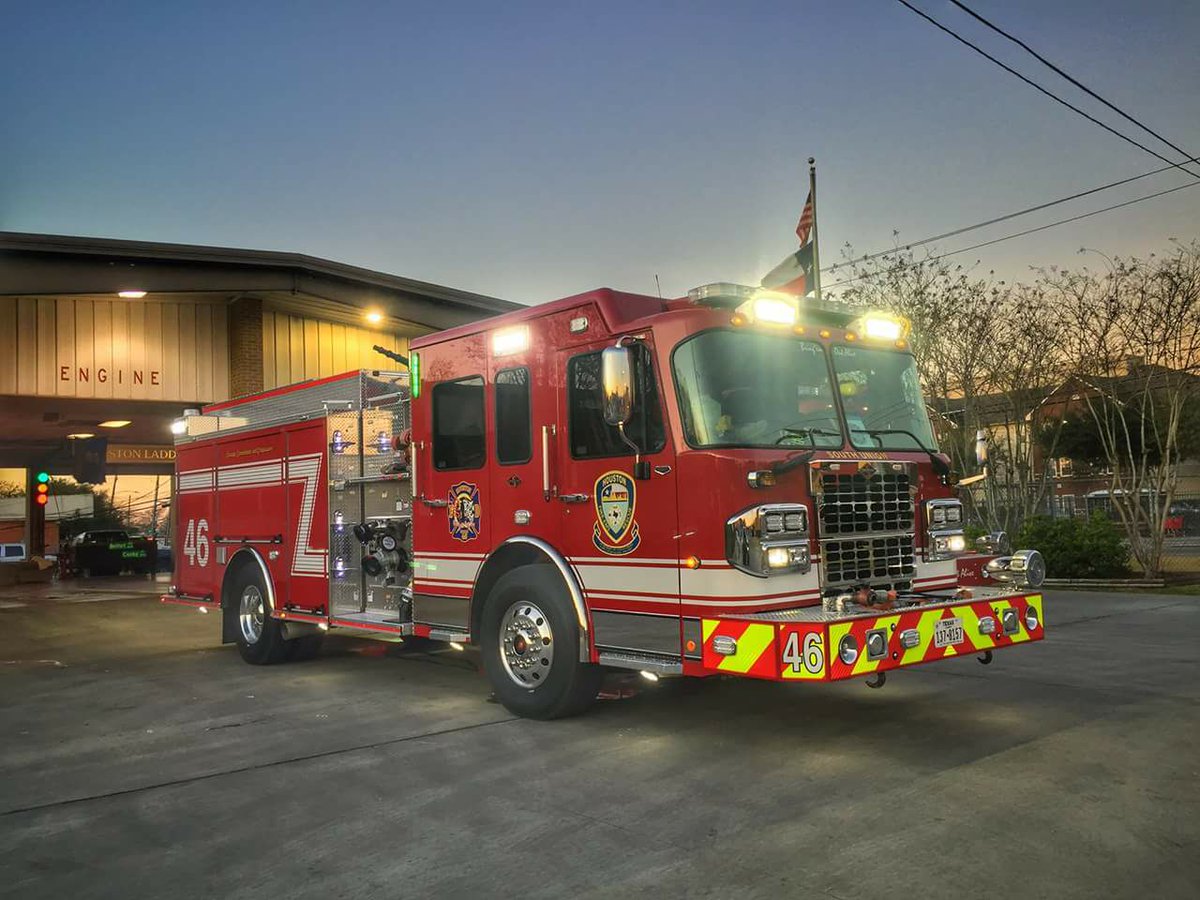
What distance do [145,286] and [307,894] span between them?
15417 mm

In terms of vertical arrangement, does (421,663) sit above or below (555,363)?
below

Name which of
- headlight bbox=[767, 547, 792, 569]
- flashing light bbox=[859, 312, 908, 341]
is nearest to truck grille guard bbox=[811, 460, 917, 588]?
headlight bbox=[767, 547, 792, 569]

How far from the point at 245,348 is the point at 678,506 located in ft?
50.7

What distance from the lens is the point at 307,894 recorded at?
160 inches

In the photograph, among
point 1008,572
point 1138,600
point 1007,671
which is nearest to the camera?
point 1008,572

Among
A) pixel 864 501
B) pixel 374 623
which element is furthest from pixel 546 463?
pixel 374 623

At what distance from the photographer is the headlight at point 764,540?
563 centimetres

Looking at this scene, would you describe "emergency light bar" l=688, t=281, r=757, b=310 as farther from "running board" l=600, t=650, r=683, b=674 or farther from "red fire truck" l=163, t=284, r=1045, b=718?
"running board" l=600, t=650, r=683, b=674

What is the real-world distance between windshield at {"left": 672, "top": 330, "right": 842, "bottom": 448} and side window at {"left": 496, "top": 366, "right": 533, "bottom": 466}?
1478mm

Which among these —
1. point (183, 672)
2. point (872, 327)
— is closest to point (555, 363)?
point (872, 327)

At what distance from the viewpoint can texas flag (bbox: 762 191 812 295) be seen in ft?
25.4

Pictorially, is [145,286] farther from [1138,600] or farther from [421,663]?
[1138,600]

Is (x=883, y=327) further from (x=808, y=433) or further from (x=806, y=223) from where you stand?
(x=806, y=223)

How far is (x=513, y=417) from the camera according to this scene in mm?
7254
